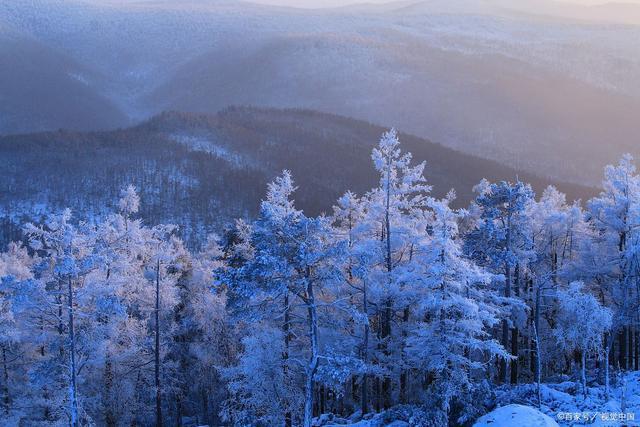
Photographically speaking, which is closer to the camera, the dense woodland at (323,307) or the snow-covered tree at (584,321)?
the dense woodland at (323,307)

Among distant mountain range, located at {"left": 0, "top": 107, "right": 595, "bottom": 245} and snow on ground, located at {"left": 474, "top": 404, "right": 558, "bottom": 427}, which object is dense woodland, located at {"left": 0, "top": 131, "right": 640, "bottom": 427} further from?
distant mountain range, located at {"left": 0, "top": 107, "right": 595, "bottom": 245}

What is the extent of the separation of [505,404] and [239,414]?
38.5 feet

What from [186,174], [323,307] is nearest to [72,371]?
[323,307]

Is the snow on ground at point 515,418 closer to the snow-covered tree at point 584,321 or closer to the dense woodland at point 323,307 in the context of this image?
the dense woodland at point 323,307

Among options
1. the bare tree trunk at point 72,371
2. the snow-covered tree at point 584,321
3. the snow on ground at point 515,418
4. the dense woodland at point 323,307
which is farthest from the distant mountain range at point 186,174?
the snow on ground at point 515,418

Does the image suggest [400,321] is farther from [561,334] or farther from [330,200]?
[330,200]

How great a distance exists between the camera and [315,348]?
2180 centimetres

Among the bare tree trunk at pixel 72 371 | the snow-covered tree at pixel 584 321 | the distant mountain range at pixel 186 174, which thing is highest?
the snow-covered tree at pixel 584 321

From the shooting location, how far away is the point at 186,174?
503 ft

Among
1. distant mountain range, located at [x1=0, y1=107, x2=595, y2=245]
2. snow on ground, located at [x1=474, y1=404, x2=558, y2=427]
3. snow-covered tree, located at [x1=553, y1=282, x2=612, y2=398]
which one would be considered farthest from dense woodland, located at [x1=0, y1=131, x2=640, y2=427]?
distant mountain range, located at [x1=0, y1=107, x2=595, y2=245]

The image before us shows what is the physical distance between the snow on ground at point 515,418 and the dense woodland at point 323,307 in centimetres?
134

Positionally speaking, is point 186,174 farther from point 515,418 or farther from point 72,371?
point 515,418

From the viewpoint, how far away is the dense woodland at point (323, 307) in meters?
23.3

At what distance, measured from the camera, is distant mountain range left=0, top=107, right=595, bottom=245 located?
426 feet
